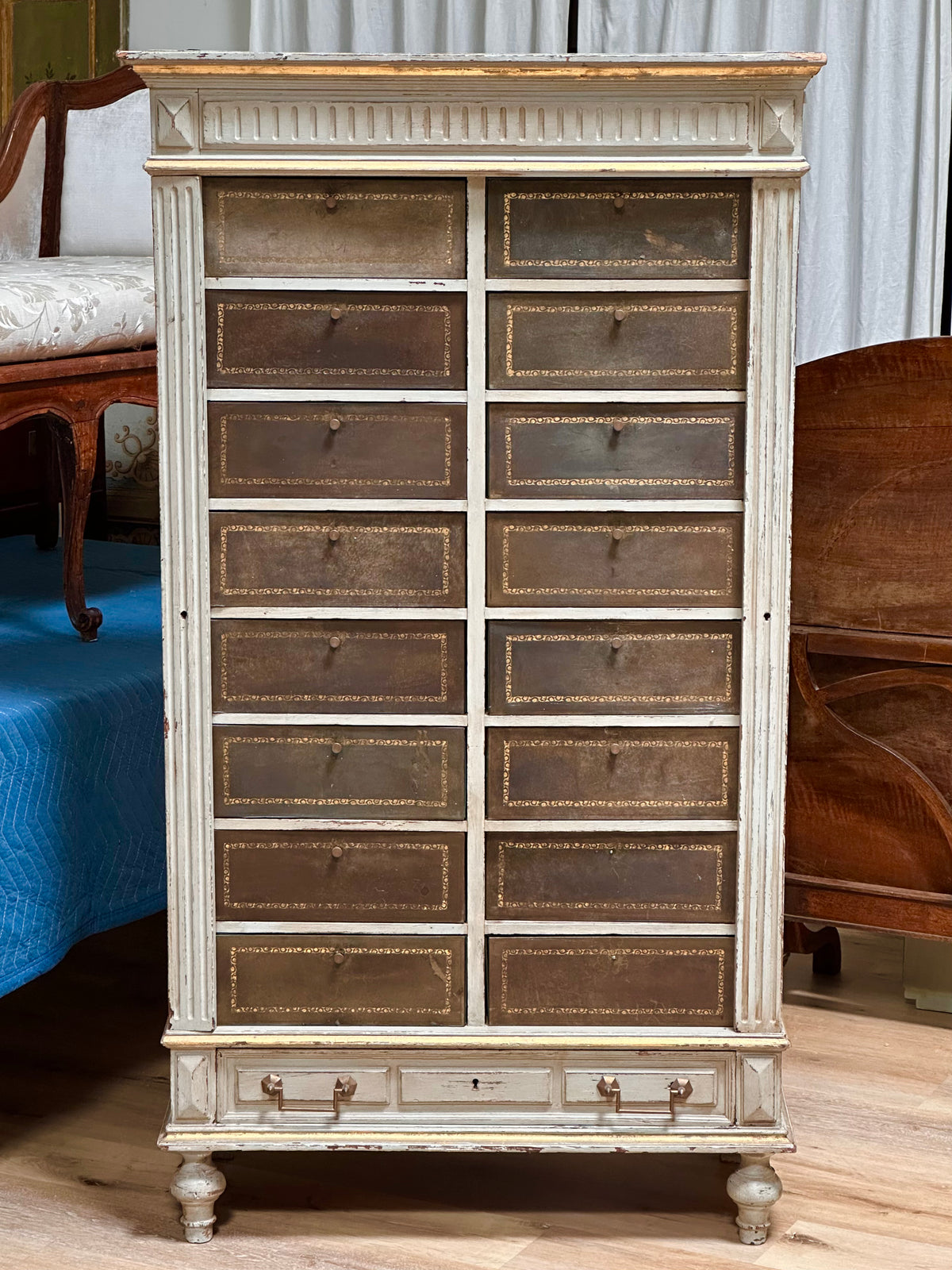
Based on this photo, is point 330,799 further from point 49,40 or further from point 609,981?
point 49,40

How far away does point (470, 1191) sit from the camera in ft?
7.33

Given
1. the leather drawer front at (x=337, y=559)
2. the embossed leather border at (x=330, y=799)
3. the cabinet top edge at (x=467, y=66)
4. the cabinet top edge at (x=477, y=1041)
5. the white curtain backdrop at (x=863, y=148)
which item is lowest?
the cabinet top edge at (x=477, y=1041)

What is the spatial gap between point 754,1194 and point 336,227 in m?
1.44

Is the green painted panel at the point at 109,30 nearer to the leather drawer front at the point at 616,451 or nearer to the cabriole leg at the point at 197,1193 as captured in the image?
the leather drawer front at the point at 616,451

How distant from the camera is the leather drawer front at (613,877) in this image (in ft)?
6.72

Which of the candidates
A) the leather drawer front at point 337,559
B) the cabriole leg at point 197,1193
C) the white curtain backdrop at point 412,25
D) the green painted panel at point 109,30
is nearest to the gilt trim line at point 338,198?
the leather drawer front at point 337,559

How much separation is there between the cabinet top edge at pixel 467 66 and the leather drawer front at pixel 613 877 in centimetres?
100

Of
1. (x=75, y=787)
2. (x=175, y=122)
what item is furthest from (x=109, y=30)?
(x=75, y=787)

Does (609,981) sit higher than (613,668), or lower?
lower

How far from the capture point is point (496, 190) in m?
1.90

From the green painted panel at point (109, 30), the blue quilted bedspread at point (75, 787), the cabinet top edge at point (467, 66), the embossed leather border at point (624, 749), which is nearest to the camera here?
the cabinet top edge at point (467, 66)

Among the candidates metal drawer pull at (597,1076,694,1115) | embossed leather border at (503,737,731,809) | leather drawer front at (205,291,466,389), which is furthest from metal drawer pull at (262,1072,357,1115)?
leather drawer front at (205,291,466,389)

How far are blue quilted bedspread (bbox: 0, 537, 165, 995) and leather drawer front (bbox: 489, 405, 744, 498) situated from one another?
88cm

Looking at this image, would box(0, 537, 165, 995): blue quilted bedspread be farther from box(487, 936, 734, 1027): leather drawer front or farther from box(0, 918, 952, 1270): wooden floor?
box(487, 936, 734, 1027): leather drawer front
